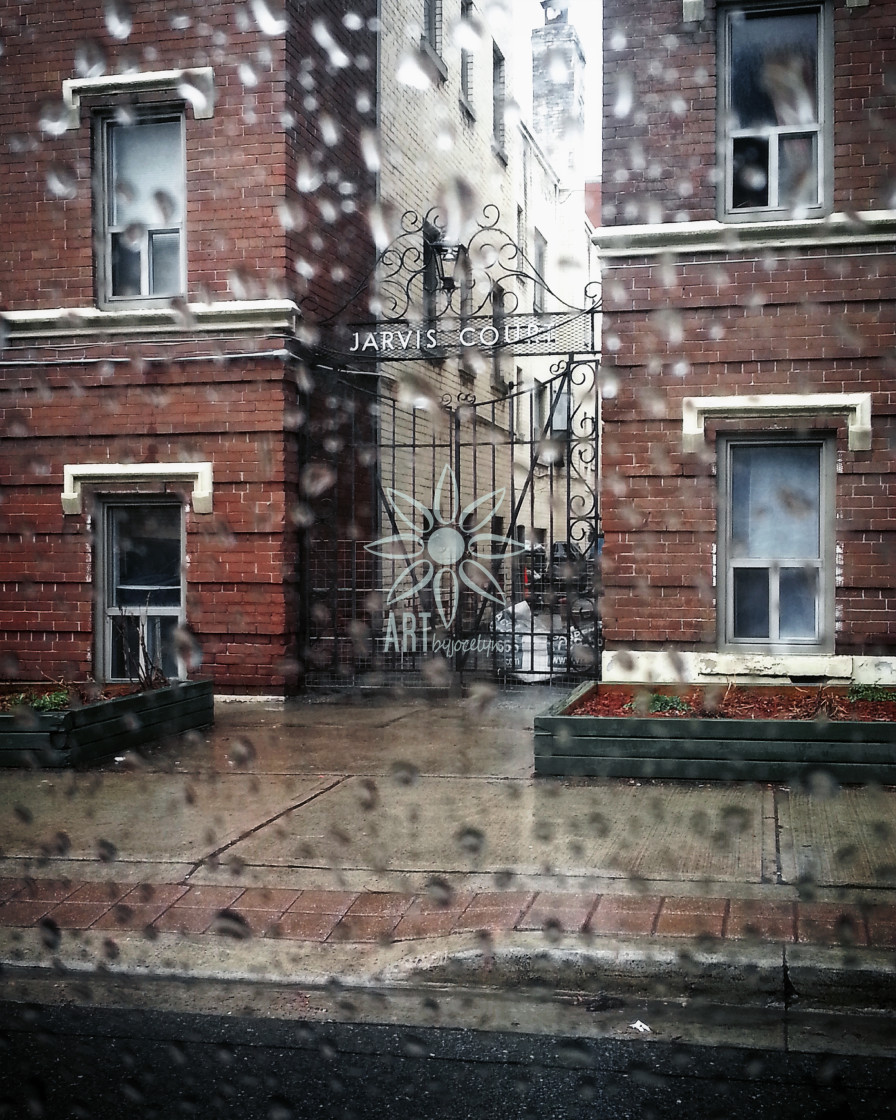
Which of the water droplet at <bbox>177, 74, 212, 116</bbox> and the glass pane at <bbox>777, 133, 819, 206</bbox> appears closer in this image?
the glass pane at <bbox>777, 133, 819, 206</bbox>

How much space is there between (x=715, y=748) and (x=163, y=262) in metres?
7.27

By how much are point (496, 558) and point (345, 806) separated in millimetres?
4833

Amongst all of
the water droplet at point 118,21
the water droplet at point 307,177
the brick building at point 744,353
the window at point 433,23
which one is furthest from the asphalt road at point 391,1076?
the window at point 433,23

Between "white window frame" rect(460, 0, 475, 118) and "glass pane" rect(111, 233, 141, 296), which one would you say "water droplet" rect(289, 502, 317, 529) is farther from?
"white window frame" rect(460, 0, 475, 118)

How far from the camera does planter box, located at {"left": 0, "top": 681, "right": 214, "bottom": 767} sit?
8297 mm

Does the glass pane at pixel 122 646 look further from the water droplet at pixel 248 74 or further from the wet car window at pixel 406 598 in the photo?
the water droplet at pixel 248 74

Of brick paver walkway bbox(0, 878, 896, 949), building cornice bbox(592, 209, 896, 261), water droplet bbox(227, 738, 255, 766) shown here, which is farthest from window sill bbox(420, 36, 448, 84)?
brick paver walkway bbox(0, 878, 896, 949)

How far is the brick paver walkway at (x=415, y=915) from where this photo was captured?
4809 mm

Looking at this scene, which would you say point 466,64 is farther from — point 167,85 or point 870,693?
point 870,693

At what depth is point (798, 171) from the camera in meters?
10.2

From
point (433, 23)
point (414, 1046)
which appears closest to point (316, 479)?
point (433, 23)

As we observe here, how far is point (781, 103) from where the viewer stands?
1026cm

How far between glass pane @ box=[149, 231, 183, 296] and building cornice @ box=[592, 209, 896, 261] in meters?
4.04

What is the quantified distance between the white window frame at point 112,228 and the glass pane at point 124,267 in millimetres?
42
